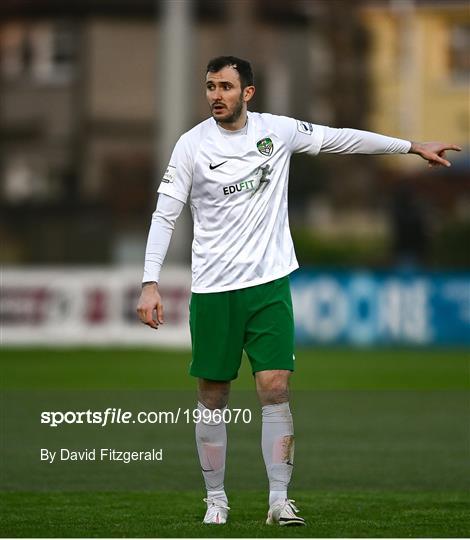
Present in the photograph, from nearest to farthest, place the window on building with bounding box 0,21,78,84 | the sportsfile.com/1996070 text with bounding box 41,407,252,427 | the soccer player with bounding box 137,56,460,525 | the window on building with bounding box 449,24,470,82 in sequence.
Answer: the soccer player with bounding box 137,56,460,525
the sportsfile.com/1996070 text with bounding box 41,407,252,427
the window on building with bounding box 0,21,78,84
the window on building with bounding box 449,24,470,82

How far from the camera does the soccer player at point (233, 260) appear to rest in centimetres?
875

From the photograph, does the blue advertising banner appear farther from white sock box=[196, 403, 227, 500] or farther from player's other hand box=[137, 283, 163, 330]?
player's other hand box=[137, 283, 163, 330]

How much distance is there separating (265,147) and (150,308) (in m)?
1.01

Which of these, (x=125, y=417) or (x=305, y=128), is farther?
(x=125, y=417)

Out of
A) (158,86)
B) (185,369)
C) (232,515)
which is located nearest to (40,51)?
(158,86)

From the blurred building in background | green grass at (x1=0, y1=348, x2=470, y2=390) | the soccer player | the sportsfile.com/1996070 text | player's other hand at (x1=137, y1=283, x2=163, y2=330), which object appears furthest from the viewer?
the blurred building in background

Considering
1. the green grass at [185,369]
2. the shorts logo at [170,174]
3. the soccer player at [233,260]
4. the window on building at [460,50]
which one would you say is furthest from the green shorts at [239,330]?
the window on building at [460,50]

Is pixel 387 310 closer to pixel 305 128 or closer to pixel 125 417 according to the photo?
pixel 125 417

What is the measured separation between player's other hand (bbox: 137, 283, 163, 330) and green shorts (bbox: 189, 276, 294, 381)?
26 centimetres

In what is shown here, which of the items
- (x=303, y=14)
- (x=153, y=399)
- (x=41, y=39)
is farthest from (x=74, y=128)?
(x=153, y=399)

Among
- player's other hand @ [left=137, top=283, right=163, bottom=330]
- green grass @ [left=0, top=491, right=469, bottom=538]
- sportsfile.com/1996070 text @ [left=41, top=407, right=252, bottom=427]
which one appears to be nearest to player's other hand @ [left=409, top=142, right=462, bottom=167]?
player's other hand @ [left=137, top=283, right=163, bottom=330]

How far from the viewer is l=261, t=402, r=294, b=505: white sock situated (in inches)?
344

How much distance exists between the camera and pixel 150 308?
8.63 meters

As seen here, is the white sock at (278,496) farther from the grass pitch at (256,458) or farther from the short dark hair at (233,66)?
the short dark hair at (233,66)
